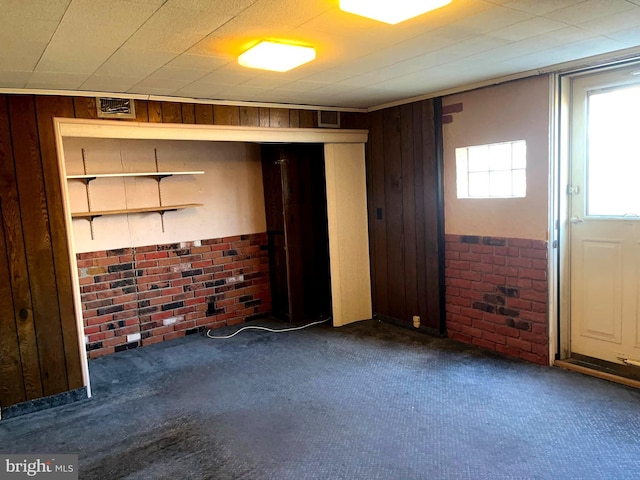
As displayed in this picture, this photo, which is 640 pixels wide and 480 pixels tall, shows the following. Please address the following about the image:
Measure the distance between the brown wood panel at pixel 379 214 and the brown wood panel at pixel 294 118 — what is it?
858mm

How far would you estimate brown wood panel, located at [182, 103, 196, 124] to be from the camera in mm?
3863

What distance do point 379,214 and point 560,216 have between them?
6.14 feet

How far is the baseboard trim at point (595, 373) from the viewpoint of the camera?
3195 millimetres

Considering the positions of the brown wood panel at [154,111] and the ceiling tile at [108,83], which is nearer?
the ceiling tile at [108,83]

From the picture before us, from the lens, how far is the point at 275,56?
2.55 metres

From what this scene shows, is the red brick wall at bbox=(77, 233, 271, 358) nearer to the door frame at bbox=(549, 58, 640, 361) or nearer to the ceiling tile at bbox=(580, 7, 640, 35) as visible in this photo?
the door frame at bbox=(549, 58, 640, 361)

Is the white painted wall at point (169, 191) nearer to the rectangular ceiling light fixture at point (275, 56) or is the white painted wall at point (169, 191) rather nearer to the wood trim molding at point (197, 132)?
the wood trim molding at point (197, 132)

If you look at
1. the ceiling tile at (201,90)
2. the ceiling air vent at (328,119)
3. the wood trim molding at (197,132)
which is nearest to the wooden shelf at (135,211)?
the wood trim molding at (197,132)

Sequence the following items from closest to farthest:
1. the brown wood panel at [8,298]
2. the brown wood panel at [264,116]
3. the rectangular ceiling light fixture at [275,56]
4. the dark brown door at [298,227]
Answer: the rectangular ceiling light fixture at [275,56]
the brown wood panel at [8,298]
the brown wood panel at [264,116]
the dark brown door at [298,227]

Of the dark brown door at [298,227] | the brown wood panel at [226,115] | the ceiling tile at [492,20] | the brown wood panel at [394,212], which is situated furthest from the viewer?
the dark brown door at [298,227]

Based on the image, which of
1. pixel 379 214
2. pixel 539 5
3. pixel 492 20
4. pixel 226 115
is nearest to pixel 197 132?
pixel 226 115

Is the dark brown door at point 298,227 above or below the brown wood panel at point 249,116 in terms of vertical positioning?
below

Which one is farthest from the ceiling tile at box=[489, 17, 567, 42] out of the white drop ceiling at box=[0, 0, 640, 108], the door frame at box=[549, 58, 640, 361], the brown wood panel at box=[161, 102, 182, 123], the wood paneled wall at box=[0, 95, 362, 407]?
the wood paneled wall at box=[0, 95, 362, 407]

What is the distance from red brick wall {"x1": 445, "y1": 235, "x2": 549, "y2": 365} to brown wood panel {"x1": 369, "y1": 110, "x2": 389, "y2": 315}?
0.81 metres
